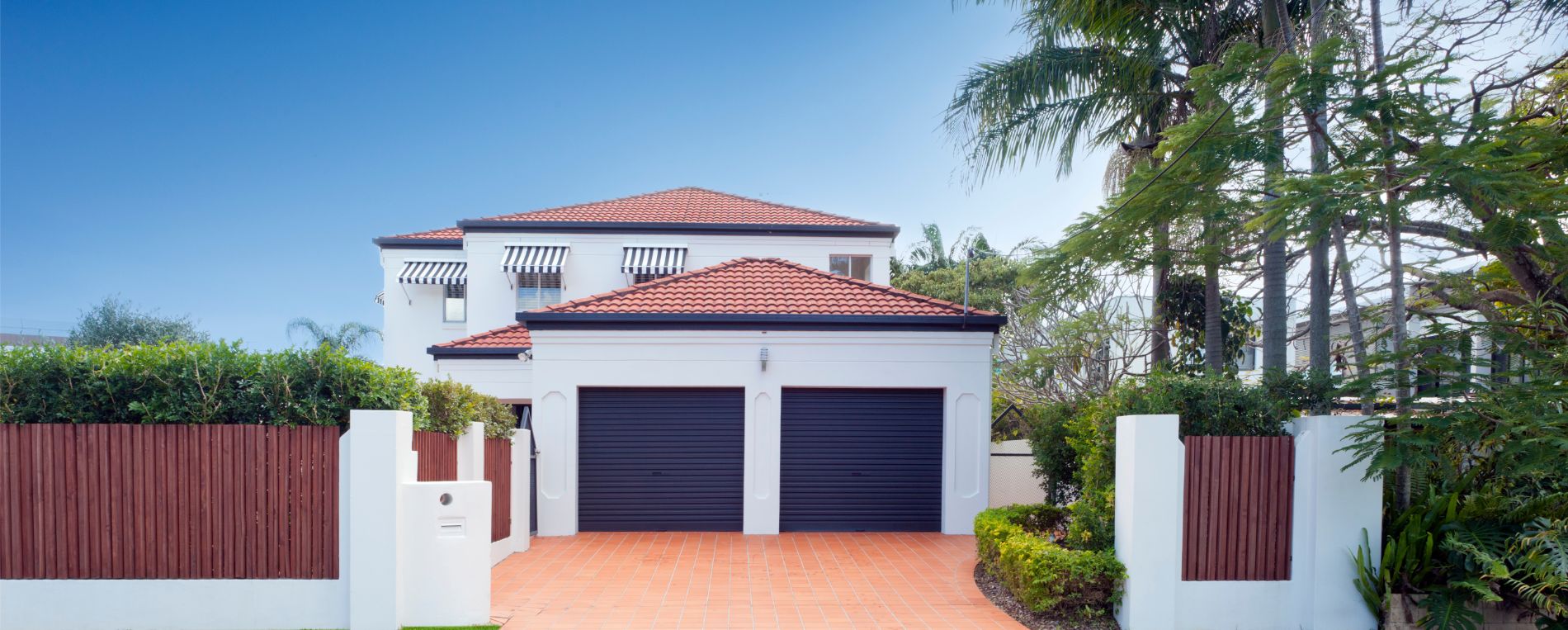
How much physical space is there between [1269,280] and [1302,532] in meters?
4.42

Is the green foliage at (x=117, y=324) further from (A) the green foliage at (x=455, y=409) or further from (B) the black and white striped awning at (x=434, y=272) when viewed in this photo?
(A) the green foliage at (x=455, y=409)

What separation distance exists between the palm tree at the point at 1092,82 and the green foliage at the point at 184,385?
10.3 m

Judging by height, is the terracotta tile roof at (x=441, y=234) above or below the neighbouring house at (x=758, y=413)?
above

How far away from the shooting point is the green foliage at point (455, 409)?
27.3ft

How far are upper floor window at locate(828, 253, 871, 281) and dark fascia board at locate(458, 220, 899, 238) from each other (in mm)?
580

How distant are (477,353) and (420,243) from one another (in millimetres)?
7263

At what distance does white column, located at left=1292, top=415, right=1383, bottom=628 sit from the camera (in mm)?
6805

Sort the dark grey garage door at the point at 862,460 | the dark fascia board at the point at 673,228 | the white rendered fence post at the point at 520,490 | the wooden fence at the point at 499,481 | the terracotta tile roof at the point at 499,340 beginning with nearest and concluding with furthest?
the wooden fence at the point at 499,481, the white rendered fence post at the point at 520,490, the dark grey garage door at the point at 862,460, the terracotta tile roof at the point at 499,340, the dark fascia board at the point at 673,228

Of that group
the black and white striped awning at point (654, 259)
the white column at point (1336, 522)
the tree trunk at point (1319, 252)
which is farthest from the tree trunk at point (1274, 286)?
the black and white striped awning at point (654, 259)

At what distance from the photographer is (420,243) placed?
2061cm

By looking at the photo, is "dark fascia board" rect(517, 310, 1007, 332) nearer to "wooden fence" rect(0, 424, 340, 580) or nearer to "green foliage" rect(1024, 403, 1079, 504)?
"green foliage" rect(1024, 403, 1079, 504)

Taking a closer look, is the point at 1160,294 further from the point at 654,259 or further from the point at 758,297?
the point at 654,259

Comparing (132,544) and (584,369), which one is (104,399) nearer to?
(132,544)

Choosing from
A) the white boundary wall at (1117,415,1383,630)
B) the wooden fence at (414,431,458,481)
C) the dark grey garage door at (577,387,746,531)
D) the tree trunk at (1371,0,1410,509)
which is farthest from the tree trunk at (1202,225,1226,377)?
the wooden fence at (414,431,458,481)
